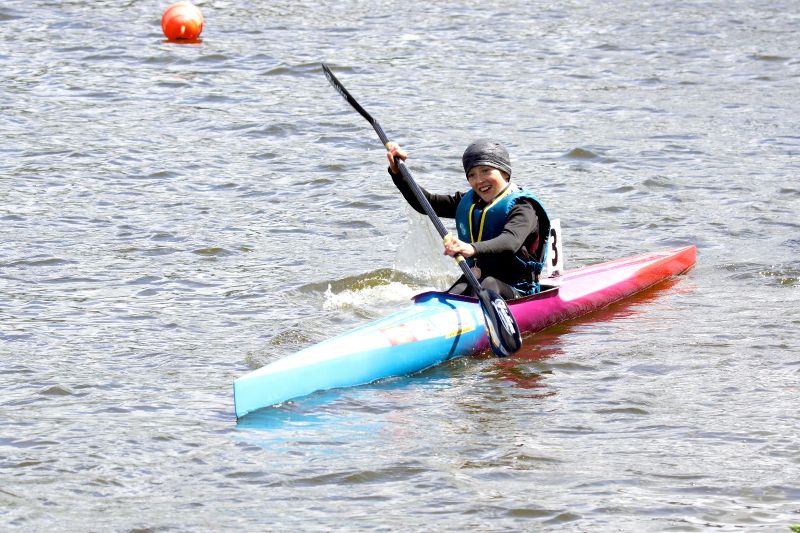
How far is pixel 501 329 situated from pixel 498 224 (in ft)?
2.15

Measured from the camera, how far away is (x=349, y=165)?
1117cm

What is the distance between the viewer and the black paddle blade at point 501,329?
6.32m

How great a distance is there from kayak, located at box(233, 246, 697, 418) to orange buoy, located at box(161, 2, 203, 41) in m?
9.16

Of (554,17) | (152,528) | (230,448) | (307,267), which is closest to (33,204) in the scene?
(307,267)

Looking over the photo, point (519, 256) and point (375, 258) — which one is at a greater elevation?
point (519, 256)

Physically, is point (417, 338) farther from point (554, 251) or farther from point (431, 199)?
point (554, 251)

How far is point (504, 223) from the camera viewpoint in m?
6.70

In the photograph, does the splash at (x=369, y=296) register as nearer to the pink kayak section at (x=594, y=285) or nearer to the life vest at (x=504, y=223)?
the life vest at (x=504, y=223)

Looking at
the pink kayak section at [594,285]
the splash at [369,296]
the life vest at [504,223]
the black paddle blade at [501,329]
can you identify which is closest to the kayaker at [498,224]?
the life vest at [504,223]

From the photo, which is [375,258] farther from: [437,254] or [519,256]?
[519,256]

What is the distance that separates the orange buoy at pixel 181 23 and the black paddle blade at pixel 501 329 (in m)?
10.2

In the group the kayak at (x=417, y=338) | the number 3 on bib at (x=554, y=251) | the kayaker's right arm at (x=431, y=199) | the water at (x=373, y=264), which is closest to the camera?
the water at (x=373, y=264)

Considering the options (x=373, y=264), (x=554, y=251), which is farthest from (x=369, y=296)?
(x=554, y=251)

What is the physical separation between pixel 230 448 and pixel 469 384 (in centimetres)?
139
